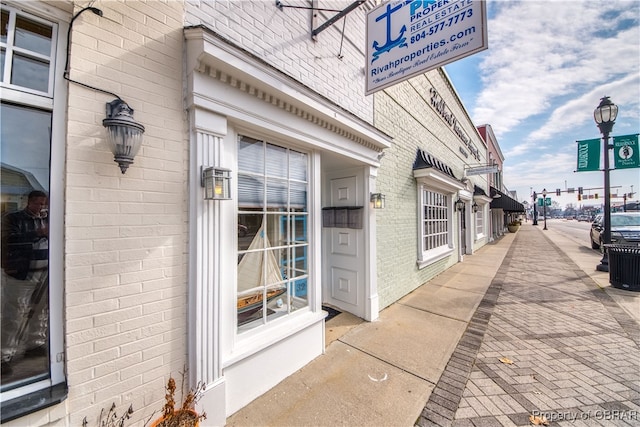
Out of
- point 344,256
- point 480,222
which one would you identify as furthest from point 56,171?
point 480,222

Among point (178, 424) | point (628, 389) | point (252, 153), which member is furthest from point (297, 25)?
point (628, 389)

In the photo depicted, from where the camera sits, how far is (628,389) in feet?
8.45

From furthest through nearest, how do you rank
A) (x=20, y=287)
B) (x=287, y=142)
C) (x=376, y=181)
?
(x=376, y=181)
(x=287, y=142)
(x=20, y=287)

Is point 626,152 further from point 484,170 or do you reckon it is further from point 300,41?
point 300,41

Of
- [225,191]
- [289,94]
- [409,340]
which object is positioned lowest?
[409,340]

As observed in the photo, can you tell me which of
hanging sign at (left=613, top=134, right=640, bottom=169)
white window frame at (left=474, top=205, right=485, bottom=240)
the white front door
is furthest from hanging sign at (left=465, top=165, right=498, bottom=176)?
the white front door

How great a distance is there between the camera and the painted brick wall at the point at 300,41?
240cm

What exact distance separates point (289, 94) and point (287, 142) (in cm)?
58

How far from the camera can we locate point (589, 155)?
8055 mm

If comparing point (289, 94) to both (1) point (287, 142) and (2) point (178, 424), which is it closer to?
(1) point (287, 142)

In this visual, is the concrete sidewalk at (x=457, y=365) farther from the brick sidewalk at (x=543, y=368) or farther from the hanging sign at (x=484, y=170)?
the hanging sign at (x=484, y=170)

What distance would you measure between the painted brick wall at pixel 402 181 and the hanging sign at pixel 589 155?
525 centimetres

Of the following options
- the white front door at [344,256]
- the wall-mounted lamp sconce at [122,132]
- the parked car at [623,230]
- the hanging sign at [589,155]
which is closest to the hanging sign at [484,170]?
the hanging sign at [589,155]

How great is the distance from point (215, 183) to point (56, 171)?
965mm
